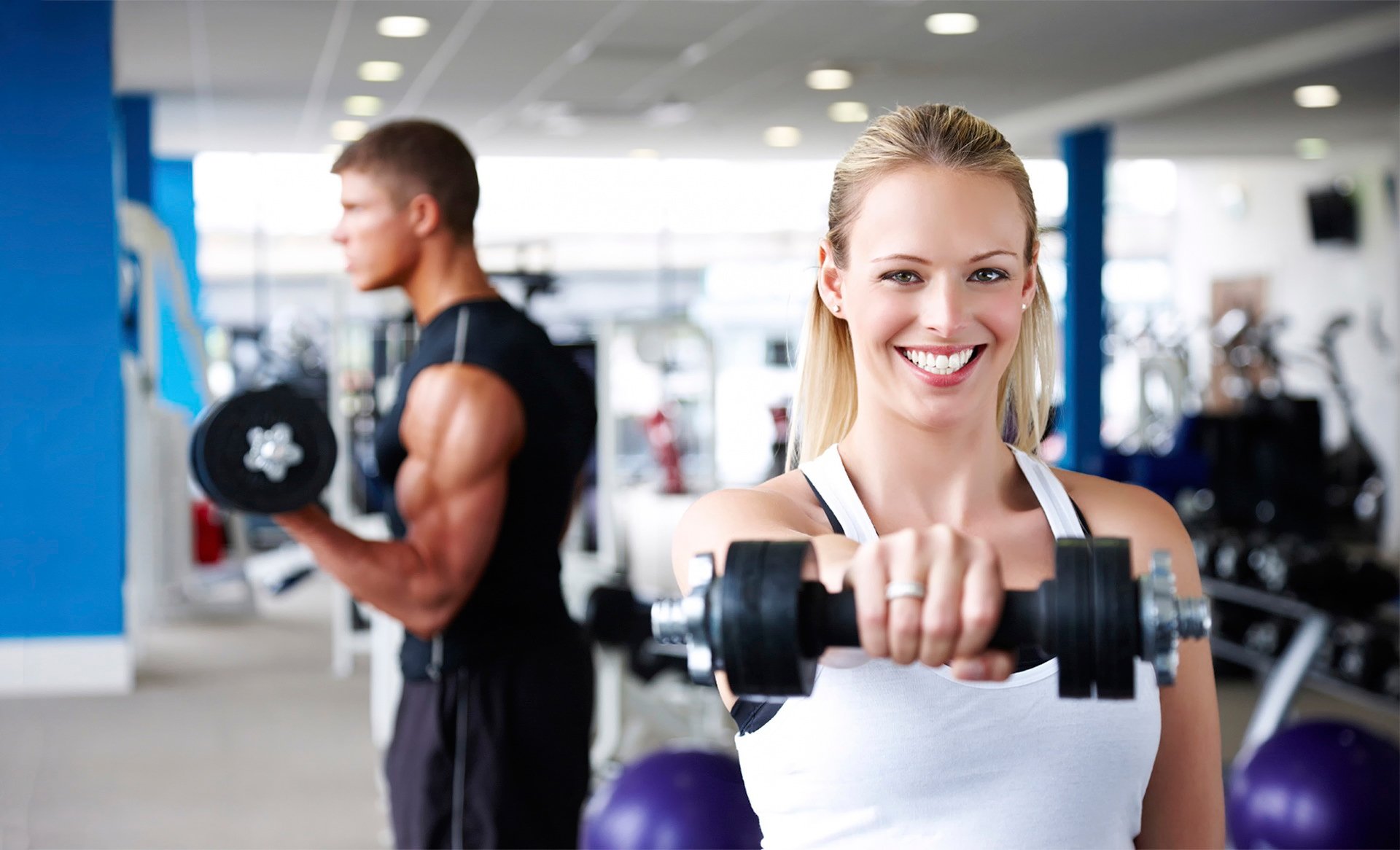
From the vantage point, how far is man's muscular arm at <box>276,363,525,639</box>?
1.80 metres

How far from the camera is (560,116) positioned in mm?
8617

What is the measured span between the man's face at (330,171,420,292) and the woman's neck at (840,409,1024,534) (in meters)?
1.04

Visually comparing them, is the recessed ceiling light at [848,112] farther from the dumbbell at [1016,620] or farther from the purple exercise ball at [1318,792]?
the dumbbell at [1016,620]

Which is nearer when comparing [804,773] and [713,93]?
[804,773]

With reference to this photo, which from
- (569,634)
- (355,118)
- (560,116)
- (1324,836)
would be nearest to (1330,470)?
(560,116)

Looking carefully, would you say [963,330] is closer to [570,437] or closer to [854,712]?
[854,712]

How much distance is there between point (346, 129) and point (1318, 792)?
319 inches

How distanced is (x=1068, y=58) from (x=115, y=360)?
483cm

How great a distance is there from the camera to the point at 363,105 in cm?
848

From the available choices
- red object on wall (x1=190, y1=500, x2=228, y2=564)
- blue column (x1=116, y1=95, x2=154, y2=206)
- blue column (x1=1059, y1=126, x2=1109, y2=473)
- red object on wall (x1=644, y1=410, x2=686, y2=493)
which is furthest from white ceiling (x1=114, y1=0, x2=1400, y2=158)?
red object on wall (x1=190, y1=500, x2=228, y2=564)

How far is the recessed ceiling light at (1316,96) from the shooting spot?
7.95 m

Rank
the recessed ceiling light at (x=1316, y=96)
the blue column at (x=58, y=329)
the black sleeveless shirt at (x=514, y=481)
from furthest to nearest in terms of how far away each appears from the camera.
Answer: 1. the recessed ceiling light at (x=1316, y=96)
2. the blue column at (x=58, y=329)
3. the black sleeveless shirt at (x=514, y=481)

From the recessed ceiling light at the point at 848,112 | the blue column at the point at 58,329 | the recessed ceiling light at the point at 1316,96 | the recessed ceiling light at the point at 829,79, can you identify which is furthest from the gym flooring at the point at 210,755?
the recessed ceiling light at the point at 848,112

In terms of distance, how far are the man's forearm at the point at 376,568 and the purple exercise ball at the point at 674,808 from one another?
715 mm
